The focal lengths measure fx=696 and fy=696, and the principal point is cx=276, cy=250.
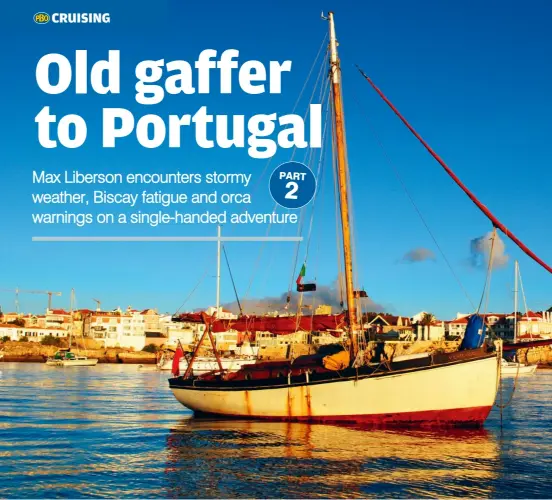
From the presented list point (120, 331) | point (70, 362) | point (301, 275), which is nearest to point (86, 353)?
point (120, 331)

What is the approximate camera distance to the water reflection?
58.4ft

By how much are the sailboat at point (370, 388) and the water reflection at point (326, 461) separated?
1.06 meters

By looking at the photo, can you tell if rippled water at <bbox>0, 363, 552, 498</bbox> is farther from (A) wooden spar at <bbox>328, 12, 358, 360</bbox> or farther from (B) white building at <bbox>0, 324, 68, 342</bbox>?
(B) white building at <bbox>0, 324, 68, 342</bbox>

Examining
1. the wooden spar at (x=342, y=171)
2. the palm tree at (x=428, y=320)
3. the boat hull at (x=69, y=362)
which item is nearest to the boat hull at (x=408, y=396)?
the wooden spar at (x=342, y=171)

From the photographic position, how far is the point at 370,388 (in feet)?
94.9

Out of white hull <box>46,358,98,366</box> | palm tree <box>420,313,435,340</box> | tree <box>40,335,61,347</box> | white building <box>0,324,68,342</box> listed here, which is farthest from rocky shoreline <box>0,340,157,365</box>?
palm tree <box>420,313,435,340</box>

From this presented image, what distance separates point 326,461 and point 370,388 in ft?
26.6

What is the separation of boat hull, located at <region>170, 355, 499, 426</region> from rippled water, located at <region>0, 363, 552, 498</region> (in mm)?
948

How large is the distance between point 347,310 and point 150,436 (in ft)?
38.7

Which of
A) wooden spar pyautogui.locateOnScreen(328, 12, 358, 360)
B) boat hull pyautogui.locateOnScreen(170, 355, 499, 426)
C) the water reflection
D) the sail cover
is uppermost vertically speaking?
wooden spar pyautogui.locateOnScreen(328, 12, 358, 360)

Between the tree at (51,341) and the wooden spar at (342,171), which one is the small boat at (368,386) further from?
the tree at (51,341)

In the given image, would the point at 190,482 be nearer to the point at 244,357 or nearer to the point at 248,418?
the point at 248,418

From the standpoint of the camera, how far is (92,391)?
165ft

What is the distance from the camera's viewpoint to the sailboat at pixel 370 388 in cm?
2847
